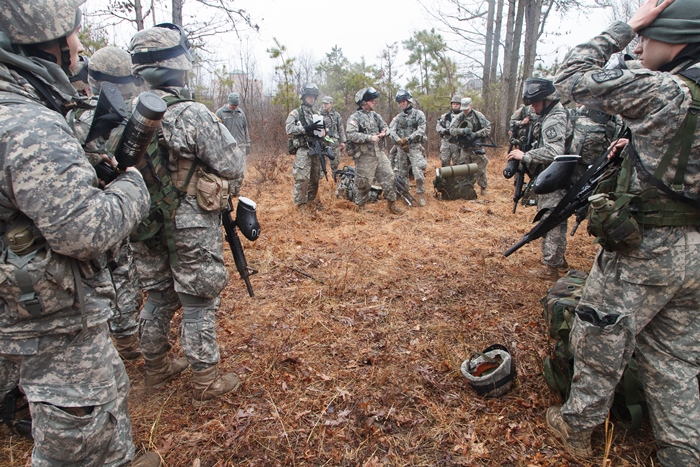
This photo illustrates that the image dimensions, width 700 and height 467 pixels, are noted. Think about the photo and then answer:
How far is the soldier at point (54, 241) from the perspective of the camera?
1.43 meters

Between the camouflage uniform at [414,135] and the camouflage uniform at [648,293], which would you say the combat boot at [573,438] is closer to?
the camouflage uniform at [648,293]

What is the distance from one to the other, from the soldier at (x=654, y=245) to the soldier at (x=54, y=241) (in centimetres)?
228

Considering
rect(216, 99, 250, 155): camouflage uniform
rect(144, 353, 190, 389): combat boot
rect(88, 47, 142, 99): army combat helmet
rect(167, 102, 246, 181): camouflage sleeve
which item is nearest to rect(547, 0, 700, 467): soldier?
rect(167, 102, 246, 181): camouflage sleeve

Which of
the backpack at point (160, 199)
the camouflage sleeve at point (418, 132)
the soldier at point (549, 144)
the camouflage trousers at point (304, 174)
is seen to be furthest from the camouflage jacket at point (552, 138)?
the camouflage trousers at point (304, 174)

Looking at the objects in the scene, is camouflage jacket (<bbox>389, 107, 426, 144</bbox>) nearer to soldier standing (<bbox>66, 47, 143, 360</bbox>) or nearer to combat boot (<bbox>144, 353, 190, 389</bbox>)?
soldier standing (<bbox>66, 47, 143, 360</bbox>)

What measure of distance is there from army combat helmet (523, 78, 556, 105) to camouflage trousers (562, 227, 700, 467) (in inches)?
106

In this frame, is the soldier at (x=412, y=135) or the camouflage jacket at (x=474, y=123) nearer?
the soldier at (x=412, y=135)

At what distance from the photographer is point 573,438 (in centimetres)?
226

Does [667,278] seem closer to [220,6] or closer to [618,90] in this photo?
[618,90]

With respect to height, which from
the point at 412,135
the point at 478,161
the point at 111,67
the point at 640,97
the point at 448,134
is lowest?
the point at 478,161

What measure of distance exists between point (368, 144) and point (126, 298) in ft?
17.5

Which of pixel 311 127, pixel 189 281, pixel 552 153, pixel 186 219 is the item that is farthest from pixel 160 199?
pixel 311 127

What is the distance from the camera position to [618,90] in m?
1.84

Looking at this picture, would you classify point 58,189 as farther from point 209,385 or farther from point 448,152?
point 448,152
